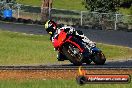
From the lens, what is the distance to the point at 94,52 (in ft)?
58.0

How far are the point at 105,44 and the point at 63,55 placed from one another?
1322 cm

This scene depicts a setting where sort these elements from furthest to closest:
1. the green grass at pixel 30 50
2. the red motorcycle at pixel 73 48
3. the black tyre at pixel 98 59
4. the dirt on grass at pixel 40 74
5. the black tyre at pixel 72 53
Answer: the green grass at pixel 30 50, the black tyre at pixel 98 59, the black tyre at pixel 72 53, the red motorcycle at pixel 73 48, the dirt on grass at pixel 40 74

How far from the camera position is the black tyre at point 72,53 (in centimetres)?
1731

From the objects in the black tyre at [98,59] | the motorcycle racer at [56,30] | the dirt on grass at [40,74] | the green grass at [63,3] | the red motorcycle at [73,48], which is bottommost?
the green grass at [63,3]

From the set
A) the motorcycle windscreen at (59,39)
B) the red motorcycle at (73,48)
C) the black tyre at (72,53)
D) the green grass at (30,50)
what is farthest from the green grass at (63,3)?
the motorcycle windscreen at (59,39)

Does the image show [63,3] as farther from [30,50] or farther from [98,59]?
[98,59]

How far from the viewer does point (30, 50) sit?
89.6 ft

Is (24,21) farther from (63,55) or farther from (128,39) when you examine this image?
(63,55)

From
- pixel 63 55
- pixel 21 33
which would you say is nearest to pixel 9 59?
pixel 63 55

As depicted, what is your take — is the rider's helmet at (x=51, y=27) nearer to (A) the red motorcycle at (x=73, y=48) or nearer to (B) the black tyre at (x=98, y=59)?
A: (A) the red motorcycle at (x=73, y=48)

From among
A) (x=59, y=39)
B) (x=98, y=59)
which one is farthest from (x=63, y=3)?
(x=59, y=39)

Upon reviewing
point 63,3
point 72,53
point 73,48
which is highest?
point 73,48

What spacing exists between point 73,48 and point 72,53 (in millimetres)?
191

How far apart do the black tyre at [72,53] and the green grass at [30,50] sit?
484 cm
